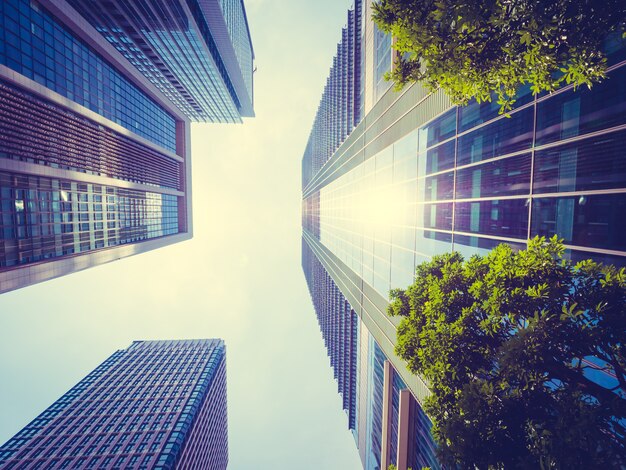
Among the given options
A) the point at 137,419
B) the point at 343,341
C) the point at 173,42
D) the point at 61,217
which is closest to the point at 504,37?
the point at 61,217

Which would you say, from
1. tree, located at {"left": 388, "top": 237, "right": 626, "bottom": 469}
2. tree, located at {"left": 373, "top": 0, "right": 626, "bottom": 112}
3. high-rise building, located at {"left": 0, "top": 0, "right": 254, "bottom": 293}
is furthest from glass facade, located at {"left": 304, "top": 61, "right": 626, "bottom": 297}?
high-rise building, located at {"left": 0, "top": 0, "right": 254, "bottom": 293}

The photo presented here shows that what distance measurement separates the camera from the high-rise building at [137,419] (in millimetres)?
50188

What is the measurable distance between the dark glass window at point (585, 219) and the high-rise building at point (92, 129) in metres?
34.5

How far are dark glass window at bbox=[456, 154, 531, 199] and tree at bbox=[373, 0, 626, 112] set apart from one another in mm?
4099

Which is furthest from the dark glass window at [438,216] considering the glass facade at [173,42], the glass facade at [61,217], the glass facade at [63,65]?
the glass facade at [173,42]

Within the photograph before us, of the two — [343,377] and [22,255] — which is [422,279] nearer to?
[22,255]

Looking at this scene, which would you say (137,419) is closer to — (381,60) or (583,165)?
(381,60)

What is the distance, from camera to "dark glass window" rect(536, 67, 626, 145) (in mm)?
7523

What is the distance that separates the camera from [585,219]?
836cm

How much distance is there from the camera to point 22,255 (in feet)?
76.7

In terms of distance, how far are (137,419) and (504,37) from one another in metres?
84.2

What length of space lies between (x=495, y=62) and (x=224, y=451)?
122882 millimetres

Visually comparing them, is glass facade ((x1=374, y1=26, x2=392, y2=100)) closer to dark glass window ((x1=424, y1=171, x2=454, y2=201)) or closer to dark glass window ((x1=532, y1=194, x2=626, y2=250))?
dark glass window ((x1=424, y1=171, x2=454, y2=201))

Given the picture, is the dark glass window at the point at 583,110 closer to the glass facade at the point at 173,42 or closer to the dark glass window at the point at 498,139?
the dark glass window at the point at 498,139
